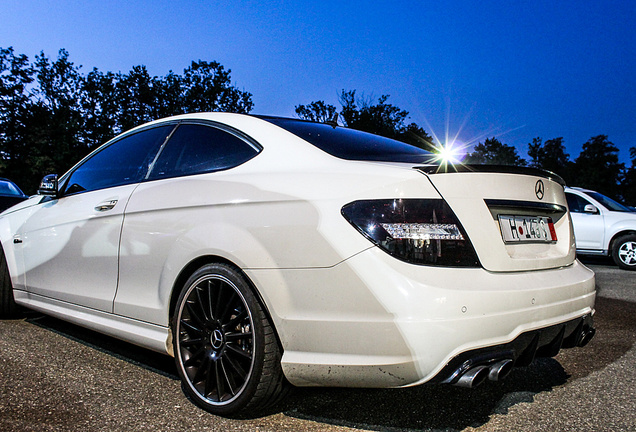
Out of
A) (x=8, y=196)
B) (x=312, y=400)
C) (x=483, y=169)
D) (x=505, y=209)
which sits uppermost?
(x=483, y=169)

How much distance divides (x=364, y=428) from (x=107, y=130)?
170ft

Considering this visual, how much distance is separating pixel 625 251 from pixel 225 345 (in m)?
9.65

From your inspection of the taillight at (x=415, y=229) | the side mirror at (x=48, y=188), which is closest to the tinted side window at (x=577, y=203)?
the taillight at (x=415, y=229)

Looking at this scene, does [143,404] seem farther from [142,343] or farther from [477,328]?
[477,328]

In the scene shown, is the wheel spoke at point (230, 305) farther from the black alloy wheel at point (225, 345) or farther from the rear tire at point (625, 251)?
the rear tire at point (625, 251)

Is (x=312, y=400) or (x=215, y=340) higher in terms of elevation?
(x=215, y=340)

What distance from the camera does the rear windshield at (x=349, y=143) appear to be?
246 centimetres

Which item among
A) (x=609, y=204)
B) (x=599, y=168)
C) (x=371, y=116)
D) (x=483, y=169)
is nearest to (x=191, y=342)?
(x=483, y=169)

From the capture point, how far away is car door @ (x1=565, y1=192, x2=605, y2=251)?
999 centimetres

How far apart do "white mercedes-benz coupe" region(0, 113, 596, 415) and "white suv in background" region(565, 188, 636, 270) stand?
27.3 feet

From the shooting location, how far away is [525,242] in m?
2.34

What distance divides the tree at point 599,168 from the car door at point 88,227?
70.2m

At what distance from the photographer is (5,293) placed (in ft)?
14.2

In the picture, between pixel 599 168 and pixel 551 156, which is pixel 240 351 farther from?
pixel 551 156
